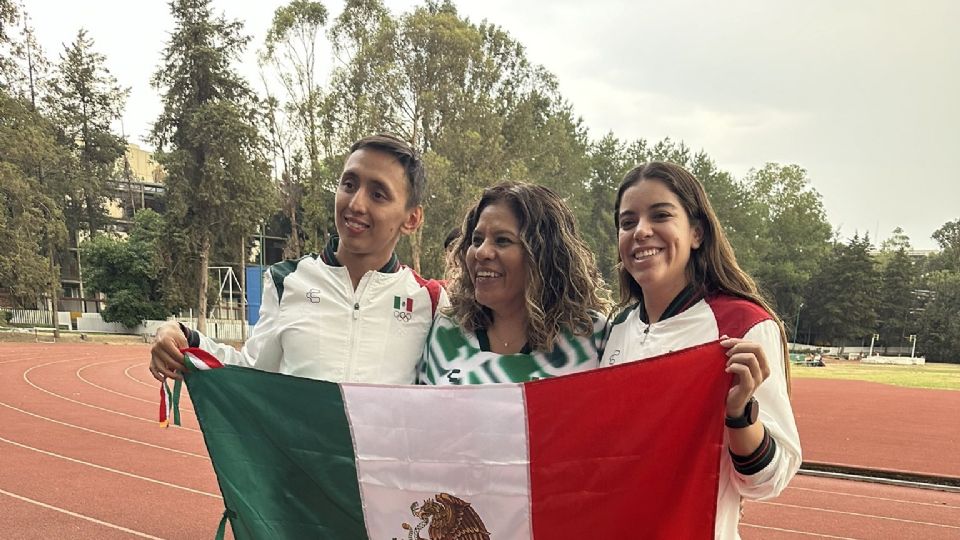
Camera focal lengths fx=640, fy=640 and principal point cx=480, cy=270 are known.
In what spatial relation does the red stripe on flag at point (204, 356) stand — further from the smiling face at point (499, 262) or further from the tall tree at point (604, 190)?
the tall tree at point (604, 190)

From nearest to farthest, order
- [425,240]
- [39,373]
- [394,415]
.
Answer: [394,415] → [39,373] → [425,240]

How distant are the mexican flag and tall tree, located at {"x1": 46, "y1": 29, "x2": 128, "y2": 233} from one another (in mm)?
37469

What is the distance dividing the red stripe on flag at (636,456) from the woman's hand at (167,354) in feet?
4.29

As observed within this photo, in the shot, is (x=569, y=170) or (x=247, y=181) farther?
(x=569, y=170)

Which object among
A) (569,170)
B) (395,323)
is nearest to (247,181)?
(569,170)

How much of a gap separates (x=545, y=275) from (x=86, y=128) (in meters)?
41.1

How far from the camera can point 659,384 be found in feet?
6.09

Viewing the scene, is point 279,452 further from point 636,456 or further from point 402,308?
point 636,456

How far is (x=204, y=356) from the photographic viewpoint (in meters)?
2.26

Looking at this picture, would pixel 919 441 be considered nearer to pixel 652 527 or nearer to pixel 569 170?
pixel 652 527

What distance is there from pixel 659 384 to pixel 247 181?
29.2m

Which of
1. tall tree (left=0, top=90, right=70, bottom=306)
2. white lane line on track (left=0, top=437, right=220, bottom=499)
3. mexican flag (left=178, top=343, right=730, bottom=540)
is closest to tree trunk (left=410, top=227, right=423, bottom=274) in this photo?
tall tree (left=0, top=90, right=70, bottom=306)

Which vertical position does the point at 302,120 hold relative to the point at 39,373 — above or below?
above

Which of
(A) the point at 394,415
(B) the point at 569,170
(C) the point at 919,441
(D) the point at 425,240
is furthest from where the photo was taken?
(B) the point at 569,170
